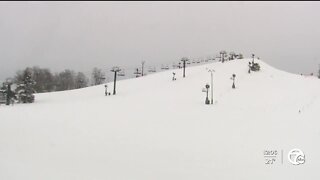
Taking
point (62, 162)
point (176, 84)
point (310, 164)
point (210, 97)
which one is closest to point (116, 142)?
point (62, 162)

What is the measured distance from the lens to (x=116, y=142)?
21297 mm

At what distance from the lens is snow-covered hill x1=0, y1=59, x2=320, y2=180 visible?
1633 cm

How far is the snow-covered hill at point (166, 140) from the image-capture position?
53.6ft

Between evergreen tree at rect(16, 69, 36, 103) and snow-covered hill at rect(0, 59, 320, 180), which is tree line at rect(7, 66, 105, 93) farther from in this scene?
snow-covered hill at rect(0, 59, 320, 180)

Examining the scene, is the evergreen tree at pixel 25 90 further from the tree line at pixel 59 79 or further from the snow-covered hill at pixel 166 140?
the tree line at pixel 59 79

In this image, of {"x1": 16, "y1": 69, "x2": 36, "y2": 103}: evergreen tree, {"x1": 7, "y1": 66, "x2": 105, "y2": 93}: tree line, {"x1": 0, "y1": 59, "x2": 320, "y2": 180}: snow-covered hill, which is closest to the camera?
{"x1": 0, "y1": 59, "x2": 320, "y2": 180}: snow-covered hill

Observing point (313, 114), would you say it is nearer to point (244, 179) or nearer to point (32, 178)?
point (244, 179)

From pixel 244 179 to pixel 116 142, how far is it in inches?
312
